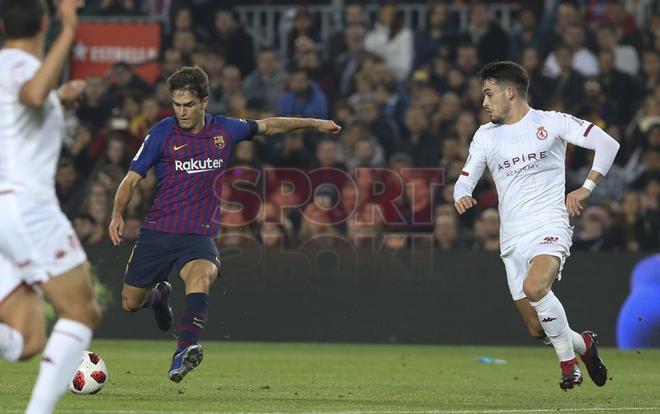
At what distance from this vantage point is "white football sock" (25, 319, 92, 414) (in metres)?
6.67

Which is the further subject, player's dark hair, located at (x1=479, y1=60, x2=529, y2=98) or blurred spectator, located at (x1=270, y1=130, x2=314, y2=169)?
blurred spectator, located at (x1=270, y1=130, x2=314, y2=169)

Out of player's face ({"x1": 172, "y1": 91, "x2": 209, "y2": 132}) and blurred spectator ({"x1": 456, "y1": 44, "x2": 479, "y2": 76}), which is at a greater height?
player's face ({"x1": 172, "y1": 91, "x2": 209, "y2": 132})

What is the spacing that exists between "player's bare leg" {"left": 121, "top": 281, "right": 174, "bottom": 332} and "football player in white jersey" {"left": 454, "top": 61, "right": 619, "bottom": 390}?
266 centimetres

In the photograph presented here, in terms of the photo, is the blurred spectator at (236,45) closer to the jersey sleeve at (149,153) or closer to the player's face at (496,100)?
the jersey sleeve at (149,153)

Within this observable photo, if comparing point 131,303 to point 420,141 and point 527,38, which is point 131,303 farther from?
point 527,38

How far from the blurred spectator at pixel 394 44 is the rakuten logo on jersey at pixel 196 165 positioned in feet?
32.1

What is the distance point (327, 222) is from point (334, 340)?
141 cm

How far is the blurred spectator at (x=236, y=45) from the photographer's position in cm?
2072

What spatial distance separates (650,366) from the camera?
13.9 m

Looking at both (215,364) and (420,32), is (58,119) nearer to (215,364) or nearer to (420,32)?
(215,364)

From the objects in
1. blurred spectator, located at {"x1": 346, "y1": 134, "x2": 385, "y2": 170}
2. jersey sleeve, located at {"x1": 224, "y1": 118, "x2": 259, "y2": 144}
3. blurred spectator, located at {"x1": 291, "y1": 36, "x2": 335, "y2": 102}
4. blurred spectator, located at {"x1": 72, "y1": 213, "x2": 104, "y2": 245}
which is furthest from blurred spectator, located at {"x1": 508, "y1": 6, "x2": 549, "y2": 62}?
jersey sleeve, located at {"x1": 224, "y1": 118, "x2": 259, "y2": 144}

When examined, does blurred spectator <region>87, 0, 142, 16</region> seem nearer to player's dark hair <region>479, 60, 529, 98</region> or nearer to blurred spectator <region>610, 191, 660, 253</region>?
blurred spectator <region>610, 191, 660, 253</region>

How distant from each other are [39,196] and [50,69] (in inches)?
25.3

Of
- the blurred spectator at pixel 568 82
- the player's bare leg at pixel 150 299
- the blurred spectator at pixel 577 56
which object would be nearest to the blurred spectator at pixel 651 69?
the blurred spectator at pixel 577 56
